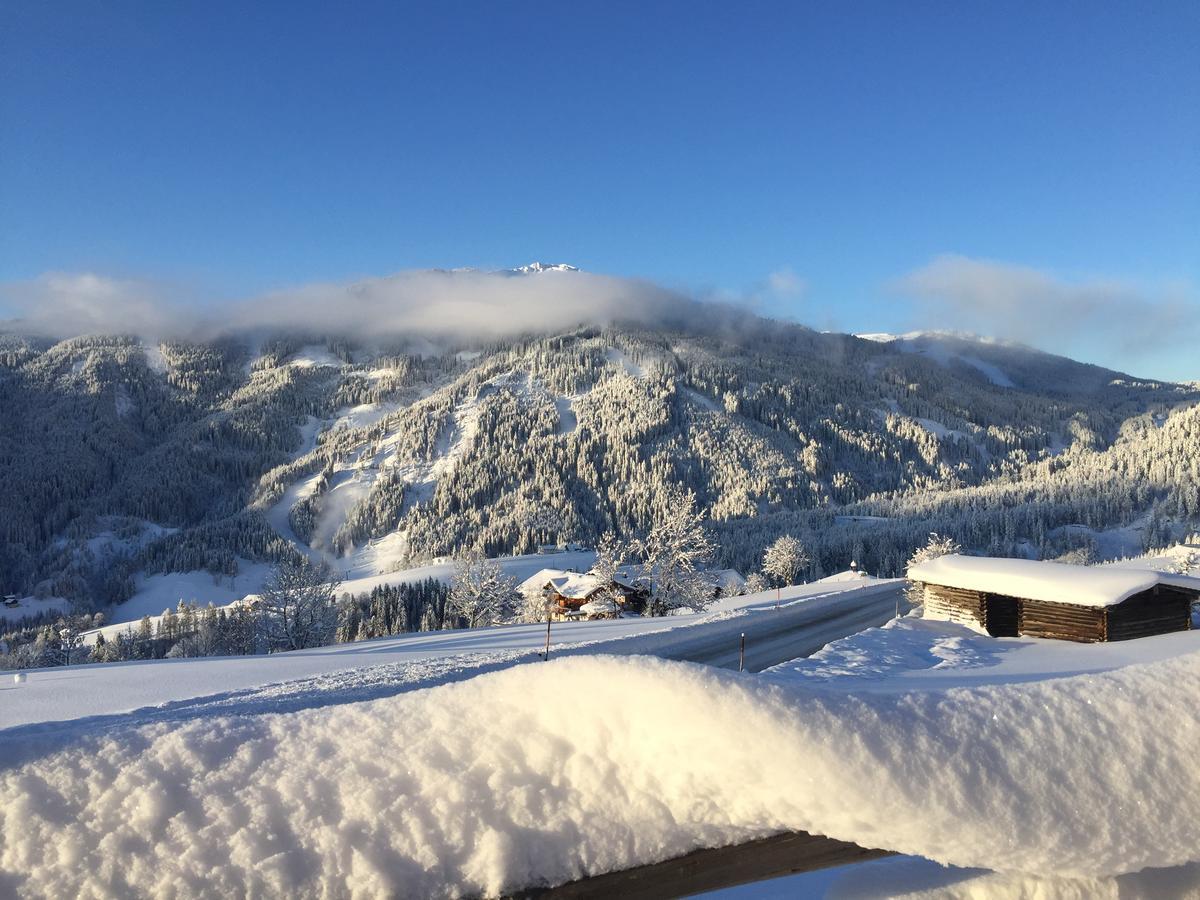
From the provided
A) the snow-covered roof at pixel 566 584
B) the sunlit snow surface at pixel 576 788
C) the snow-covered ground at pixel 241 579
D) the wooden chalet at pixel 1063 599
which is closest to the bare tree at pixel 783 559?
the snow-covered roof at pixel 566 584

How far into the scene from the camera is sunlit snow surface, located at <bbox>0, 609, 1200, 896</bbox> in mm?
1610

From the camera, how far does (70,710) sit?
43.6 ft

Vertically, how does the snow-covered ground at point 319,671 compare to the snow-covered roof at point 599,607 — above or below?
→ above

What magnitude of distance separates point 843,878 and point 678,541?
47.3 meters

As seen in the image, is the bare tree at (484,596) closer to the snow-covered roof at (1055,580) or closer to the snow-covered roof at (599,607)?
the snow-covered roof at (599,607)

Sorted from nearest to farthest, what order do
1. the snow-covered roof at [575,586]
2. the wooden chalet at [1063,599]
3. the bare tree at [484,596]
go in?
the wooden chalet at [1063,599] → the bare tree at [484,596] → the snow-covered roof at [575,586]

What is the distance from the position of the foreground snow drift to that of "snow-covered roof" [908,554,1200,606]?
757 inches

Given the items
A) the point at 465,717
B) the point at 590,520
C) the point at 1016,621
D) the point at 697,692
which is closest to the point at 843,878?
the point at 697,692

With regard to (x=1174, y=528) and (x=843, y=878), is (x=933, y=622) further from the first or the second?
(x=1174, y=528)

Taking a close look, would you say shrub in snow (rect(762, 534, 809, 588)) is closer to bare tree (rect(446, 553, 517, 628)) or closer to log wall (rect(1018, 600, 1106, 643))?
bare tree (rect(446, 553, 517, 628))

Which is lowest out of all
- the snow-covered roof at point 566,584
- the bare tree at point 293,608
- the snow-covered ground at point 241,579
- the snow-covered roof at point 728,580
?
the snow-covered ground at point 241,579

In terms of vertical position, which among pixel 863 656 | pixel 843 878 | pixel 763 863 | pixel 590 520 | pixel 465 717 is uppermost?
pixel 465 717

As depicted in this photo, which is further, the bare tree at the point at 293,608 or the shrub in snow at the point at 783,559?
the shrub in snow at the point at 783,559

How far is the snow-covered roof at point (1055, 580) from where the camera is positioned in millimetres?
17906
